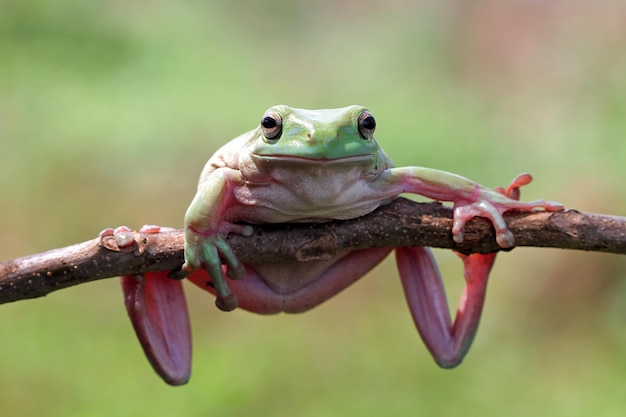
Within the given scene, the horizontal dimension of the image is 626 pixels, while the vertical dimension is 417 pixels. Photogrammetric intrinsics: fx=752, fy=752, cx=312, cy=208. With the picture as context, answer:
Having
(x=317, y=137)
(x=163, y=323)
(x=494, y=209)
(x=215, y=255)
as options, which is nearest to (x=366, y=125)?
(x=317, y=137)

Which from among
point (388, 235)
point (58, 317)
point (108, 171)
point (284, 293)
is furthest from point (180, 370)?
point (108, 171)

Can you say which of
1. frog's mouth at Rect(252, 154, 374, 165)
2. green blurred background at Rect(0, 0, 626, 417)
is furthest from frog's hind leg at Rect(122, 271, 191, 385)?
green blurred background at Rect(0, 0, 626, 417)

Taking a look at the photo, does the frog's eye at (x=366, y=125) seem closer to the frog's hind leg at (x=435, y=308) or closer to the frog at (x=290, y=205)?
the frog at (x=290, y=205)

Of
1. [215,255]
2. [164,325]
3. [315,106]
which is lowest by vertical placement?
[164,325]

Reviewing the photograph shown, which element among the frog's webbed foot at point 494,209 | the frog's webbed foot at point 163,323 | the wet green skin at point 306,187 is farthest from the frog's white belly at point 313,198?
the frog's webbed foot at point 163,323

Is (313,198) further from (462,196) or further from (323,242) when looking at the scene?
(462,196)

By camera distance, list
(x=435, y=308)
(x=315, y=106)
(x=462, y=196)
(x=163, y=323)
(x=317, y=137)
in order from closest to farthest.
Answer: (x=317, y=137), (x=462, y=196), (x=163, y=323), (x=435, y=308), (x=315, y=106)
